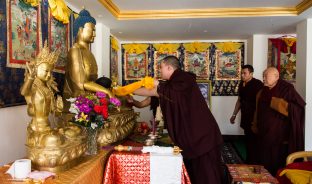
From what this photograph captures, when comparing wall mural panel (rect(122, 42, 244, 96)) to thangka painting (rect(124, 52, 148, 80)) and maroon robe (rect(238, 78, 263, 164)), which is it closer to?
thangka painting (rect(124, 52, 148, 80))

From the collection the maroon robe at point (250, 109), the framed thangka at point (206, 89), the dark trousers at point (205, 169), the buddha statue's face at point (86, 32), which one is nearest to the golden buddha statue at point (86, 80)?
the buddha statue's face at point (86, 32)

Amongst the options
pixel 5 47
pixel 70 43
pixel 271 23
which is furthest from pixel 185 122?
pixel 271 23

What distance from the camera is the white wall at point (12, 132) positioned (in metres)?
2.15

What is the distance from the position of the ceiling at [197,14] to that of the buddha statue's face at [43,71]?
77.6 inches

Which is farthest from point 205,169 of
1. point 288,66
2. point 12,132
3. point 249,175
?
point 288,66

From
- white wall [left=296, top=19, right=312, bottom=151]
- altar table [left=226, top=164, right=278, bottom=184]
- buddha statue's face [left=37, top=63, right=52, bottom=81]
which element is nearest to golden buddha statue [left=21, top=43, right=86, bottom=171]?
buddha statue's face [left=37, top=63, right=52, bottom=81]

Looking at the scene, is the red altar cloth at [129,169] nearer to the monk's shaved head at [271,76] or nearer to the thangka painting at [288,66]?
the monk's shaved head at [271,76]

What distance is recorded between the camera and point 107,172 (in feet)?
6.63

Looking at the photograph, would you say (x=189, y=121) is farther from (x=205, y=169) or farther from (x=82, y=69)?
(x=82, y=69)

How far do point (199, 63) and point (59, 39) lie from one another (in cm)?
409

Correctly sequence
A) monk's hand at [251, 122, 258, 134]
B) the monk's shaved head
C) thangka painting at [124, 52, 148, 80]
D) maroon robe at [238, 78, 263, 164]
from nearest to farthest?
1. the monk's shaved head
2. monk's hand at [251, 122, 258, 134]
3. maroon robe at [238, 78, 263, 164]
4. thangka painting at [124, 52, 148, 80]

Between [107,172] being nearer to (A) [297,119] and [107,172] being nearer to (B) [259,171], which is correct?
(B) [259,171]

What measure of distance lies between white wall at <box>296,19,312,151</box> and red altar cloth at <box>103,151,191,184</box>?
10.5ft

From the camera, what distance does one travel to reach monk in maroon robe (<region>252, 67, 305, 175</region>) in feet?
11.1
